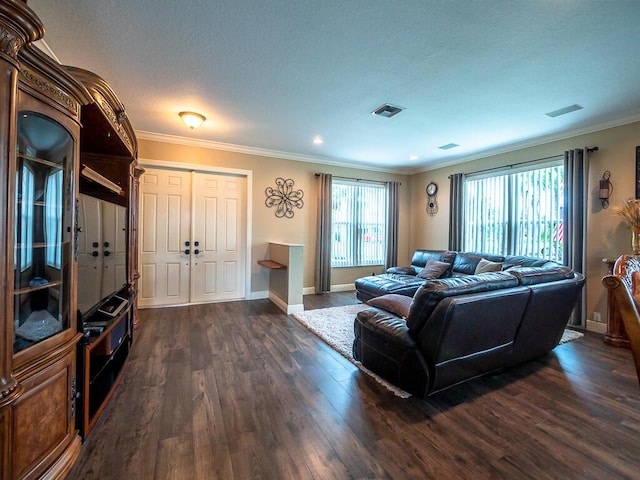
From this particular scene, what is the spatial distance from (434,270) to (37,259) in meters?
4.77

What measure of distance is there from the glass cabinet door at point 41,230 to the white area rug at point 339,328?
7.28 ft

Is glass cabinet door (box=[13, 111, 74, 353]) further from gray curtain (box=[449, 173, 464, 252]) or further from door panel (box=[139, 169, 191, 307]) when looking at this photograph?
gray curtain (box=[449, 173, 464, 252])

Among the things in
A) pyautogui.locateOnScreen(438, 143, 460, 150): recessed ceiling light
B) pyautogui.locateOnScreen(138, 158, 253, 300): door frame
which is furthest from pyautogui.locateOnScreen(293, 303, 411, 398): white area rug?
pyautogui.locateOnScreen(438, 143, 460, 150): recessed ceiling light

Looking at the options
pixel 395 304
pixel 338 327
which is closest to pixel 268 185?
pixel 338 327

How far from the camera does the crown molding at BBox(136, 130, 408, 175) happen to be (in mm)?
4479

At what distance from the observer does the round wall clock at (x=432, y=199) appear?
A: 6.22 meters

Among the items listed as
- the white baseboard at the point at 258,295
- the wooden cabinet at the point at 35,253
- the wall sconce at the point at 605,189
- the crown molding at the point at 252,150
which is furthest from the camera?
the white baseboard at the point at 258,295

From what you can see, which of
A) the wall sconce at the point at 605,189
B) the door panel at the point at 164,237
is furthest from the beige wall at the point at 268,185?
the wall sconce at the point at 605,189

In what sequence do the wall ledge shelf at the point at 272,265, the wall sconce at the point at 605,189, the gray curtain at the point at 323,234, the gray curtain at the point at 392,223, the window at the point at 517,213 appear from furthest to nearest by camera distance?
the gray curtain at the point at 392,223 < the gray curtain at the point at 323,234 < the wall ledge shelf at the point at 272,265 < the window at the point at 517,213 < the wall sconce at the point at 605,189

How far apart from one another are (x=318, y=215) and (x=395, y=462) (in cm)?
453

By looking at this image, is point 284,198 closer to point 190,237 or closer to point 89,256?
point 190,237

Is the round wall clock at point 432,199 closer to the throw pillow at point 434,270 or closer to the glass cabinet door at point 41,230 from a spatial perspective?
the throw pillow at point 434,270

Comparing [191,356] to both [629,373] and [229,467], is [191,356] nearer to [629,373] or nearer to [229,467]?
[229,467]

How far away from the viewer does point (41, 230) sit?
143 cm
